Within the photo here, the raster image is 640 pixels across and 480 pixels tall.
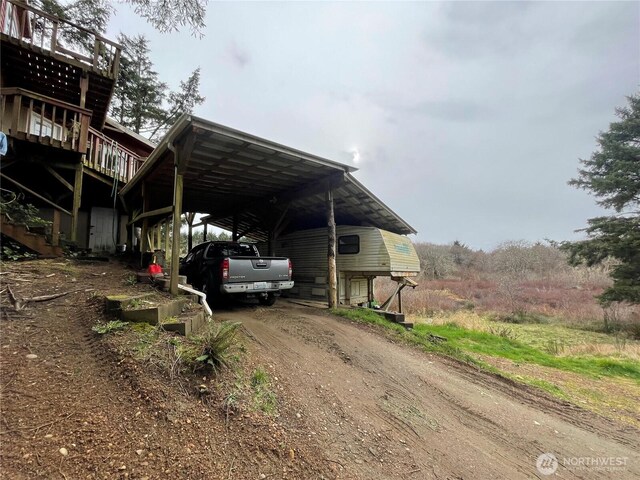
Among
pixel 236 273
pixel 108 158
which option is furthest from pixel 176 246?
pixel 108 158

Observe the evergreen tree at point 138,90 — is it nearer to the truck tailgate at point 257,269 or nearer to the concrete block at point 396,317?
the truck tailgate at point 257,269

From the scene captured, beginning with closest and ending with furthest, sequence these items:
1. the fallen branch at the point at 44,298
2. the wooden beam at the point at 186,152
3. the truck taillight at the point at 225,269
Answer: the fallen branch at the point at 44,298 → the wooden beam at the point at 186,152 → the truck taillight at the point at 225,269

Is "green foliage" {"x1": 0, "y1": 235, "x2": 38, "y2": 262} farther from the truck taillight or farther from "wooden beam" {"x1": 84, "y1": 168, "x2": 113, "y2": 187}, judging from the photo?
the truck taillight

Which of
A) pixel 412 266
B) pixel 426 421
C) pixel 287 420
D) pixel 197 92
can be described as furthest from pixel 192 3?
pixel 197 92

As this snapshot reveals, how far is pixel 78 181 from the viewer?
898 cm

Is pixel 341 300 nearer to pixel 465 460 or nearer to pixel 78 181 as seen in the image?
pixel 465 460

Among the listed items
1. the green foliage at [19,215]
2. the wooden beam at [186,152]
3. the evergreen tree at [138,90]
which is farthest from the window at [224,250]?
the evergreen tree at [138,90]

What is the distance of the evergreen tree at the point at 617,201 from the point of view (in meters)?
14.5

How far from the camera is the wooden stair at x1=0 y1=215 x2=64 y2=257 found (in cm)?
661

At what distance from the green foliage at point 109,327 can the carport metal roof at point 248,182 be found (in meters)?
3.55

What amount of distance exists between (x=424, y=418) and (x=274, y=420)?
196cm

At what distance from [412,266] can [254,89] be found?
396 inches

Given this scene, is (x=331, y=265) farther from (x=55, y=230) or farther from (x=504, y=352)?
(x=55, y=230)

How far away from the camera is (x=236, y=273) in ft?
22.1
